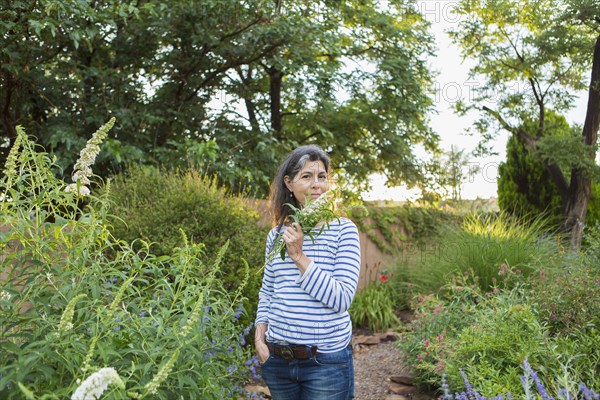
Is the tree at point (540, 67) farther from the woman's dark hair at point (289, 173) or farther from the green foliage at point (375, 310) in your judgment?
the woman's dark hair at point (289, 173)

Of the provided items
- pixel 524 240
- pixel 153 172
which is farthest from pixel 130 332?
pixel 524 240

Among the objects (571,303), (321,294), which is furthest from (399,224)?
(321,294)

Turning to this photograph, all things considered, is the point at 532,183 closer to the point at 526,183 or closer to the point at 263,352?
the point at 526,183

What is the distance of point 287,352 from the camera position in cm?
240

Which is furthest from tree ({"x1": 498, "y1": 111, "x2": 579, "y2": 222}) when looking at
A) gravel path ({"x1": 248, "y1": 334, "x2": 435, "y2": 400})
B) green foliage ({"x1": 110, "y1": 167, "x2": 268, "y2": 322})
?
green foliage ({"x1": 110, "y1": 167, "x2": 268, "y2": 322})

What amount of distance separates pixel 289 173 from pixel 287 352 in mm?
758

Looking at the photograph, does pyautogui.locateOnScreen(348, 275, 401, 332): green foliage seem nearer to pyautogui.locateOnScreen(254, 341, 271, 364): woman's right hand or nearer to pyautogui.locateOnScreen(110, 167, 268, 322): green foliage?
pyautogui.locateOnScreen(110, 167, 268, 322): green foliage

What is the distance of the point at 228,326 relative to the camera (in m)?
2.80

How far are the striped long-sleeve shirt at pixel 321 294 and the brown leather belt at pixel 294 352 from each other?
23 mm

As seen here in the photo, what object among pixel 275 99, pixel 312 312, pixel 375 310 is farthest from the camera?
pixel 275 99

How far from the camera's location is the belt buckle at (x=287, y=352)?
2389mm

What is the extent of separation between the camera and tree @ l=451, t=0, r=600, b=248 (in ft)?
36.2

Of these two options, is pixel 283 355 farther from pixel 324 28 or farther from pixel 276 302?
pixel 324 28

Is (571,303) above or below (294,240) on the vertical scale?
below
